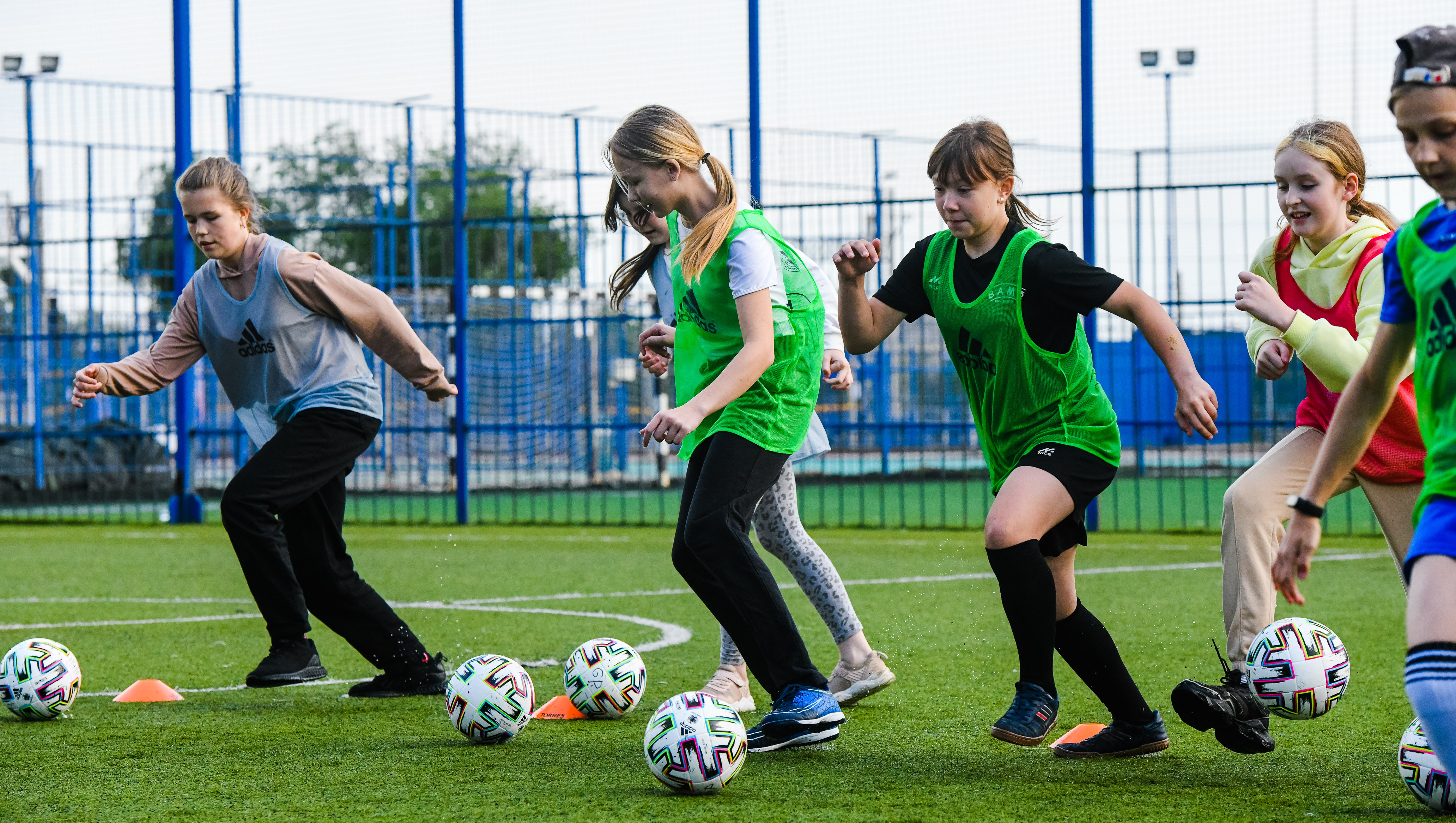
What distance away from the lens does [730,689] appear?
458 centimetres

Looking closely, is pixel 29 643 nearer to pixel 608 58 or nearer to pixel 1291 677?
pixel 1291 677

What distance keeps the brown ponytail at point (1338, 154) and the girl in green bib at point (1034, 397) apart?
60 cm

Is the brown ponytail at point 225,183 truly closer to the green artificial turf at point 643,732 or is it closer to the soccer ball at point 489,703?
the green artificial turf at point 643,732

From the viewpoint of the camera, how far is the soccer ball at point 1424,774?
3.12 metres

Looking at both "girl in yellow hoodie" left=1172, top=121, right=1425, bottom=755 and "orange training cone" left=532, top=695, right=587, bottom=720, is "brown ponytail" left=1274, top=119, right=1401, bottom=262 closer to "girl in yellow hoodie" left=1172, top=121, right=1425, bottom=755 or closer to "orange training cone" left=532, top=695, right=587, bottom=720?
"girl in yellow hoodie" left=1172, top=121, right=1425, bottom=755

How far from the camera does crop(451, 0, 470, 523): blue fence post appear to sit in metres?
12.7

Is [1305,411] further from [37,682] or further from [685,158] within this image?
[37,682]

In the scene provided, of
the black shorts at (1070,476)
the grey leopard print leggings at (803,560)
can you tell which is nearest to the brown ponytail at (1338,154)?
the black shorts at (1070,476)

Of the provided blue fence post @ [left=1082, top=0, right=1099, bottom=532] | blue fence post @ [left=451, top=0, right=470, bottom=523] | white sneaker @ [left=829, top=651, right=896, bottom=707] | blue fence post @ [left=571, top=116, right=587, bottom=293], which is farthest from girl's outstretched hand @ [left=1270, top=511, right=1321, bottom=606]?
blue fence post @ [left=571, top=116, right=587, bottom=293]

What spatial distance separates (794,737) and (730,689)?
0.77m

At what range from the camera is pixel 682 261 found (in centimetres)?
395

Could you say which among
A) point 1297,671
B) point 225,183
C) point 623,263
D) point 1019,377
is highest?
point 225,183

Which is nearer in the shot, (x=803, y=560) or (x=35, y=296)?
(x=803, y=560)

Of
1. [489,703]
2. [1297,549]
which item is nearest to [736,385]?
[489,703]
